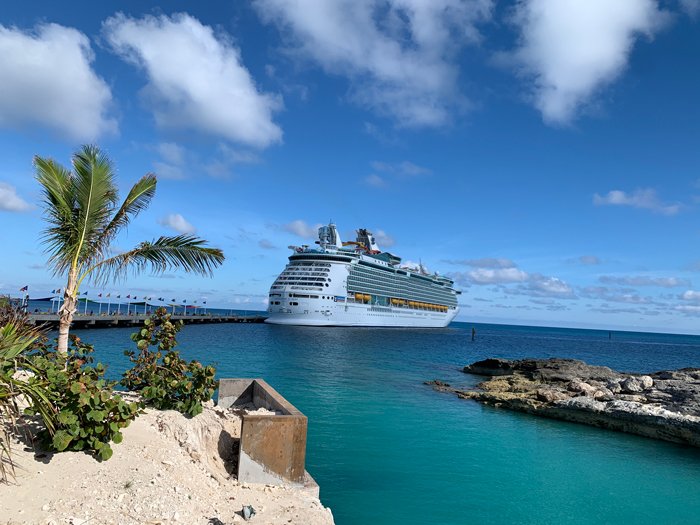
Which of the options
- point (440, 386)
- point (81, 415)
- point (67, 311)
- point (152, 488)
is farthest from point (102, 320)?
point (152, 488)

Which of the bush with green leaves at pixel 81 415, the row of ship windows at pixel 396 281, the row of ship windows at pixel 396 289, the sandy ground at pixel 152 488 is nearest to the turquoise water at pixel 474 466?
the sandy ground at pixel 152 488

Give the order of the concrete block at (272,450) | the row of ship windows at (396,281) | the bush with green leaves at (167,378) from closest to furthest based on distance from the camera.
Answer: the concrete block at (272,450)
the bush with green leaves at (167,378)
the row of ship windows at (396,281)

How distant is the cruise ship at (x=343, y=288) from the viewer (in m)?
66.4

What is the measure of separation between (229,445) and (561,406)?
1333 centimetres

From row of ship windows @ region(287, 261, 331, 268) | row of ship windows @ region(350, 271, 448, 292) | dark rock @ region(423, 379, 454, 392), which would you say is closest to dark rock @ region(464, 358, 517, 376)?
dark rock @ region(423, 379, 454, 392)

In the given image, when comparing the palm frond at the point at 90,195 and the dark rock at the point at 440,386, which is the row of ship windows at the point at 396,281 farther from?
the palm frond at the point at 90,195

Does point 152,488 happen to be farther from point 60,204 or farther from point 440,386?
point 440,386

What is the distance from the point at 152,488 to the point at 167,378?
2.22 m

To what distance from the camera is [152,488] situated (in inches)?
200

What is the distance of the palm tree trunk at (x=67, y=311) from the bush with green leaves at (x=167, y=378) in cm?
118

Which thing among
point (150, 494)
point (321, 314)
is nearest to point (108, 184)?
point (150, 494)

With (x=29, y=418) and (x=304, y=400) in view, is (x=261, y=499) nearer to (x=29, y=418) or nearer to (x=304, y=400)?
(x=29, y=418)

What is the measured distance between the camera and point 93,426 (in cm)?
525

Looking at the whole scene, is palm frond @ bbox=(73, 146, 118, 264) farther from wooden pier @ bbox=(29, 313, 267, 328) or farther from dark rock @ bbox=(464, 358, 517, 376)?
wooden pier @ bbox=(29, 313, 267, 328)
